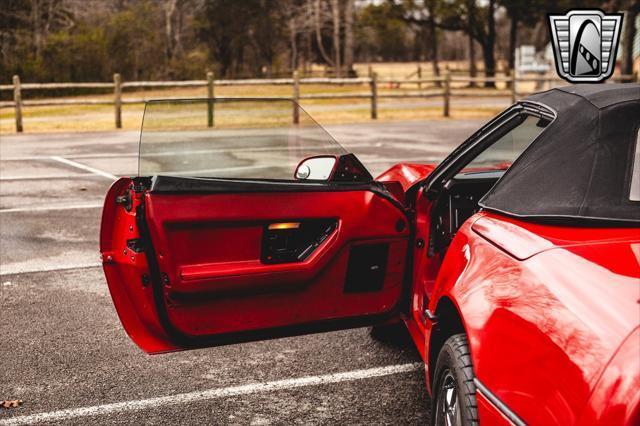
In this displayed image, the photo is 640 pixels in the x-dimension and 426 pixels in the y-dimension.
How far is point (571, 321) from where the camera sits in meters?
2.16

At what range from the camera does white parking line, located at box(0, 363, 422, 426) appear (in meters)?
4.01

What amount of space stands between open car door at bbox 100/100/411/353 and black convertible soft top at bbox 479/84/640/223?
78 centimetres

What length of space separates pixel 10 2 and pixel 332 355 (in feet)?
121

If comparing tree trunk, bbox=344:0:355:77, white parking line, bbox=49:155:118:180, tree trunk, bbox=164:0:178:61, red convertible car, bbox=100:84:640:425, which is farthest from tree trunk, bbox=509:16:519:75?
red convertible car, bbox=100:84:640:425

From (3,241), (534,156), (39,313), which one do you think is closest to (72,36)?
(3,241)

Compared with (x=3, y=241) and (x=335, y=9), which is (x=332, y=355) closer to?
(x=3, y=241)

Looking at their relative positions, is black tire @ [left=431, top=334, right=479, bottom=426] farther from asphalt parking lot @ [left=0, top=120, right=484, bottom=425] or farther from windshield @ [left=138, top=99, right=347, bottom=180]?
windshield @ [left=138, top=99, right=347, bottom=180]

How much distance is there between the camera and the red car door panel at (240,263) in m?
3.35

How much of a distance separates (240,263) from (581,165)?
1457 millimetres

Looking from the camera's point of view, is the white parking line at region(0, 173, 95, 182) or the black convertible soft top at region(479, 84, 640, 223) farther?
the white parking line at region(0, 173, 95, 182)

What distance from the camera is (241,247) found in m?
3.44

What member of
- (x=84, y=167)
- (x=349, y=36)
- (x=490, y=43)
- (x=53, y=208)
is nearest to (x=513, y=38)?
(x=490, y=43)

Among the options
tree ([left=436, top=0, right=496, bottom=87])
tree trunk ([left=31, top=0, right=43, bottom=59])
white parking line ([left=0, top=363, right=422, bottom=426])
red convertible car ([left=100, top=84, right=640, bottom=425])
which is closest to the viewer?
red convertible car ([left=100, top=84, right=640, bottom=425])

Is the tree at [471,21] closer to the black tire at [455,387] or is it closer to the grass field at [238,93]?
the grass field at [238,93]
